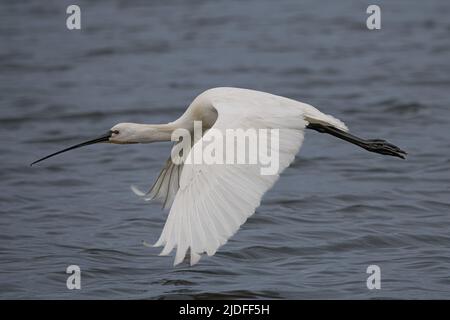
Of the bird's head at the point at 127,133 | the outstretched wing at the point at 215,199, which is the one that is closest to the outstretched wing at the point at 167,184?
the bird's head at the point at 127,133

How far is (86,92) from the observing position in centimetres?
1808

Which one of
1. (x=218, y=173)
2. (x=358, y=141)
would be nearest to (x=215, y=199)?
(x=218, y=173)

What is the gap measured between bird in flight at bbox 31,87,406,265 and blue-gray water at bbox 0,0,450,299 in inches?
41.0

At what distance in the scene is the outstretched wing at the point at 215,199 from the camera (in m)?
7.04

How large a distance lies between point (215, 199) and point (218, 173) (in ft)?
0.84

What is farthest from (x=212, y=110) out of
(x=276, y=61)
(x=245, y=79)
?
(x=276, y=61)

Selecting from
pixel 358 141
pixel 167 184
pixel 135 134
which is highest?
pixel 135 134

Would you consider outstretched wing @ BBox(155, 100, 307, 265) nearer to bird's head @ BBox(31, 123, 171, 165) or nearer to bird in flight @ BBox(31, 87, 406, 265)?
bird in flight @ BBox(31, 87, 406, 265)

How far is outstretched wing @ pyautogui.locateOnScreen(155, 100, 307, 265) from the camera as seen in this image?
23.1 feet

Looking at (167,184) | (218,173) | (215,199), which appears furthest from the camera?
(167,184)

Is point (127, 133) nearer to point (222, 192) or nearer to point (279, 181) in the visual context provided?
point (222, 192)

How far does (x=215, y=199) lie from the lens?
7332mm

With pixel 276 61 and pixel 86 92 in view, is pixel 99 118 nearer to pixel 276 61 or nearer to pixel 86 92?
pixel 86 92

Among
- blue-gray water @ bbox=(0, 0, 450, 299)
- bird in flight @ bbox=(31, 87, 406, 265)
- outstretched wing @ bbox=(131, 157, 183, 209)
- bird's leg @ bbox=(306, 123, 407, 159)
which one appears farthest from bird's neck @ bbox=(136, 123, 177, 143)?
bird's leg @ bbox=(306, 123, 407, 159)
